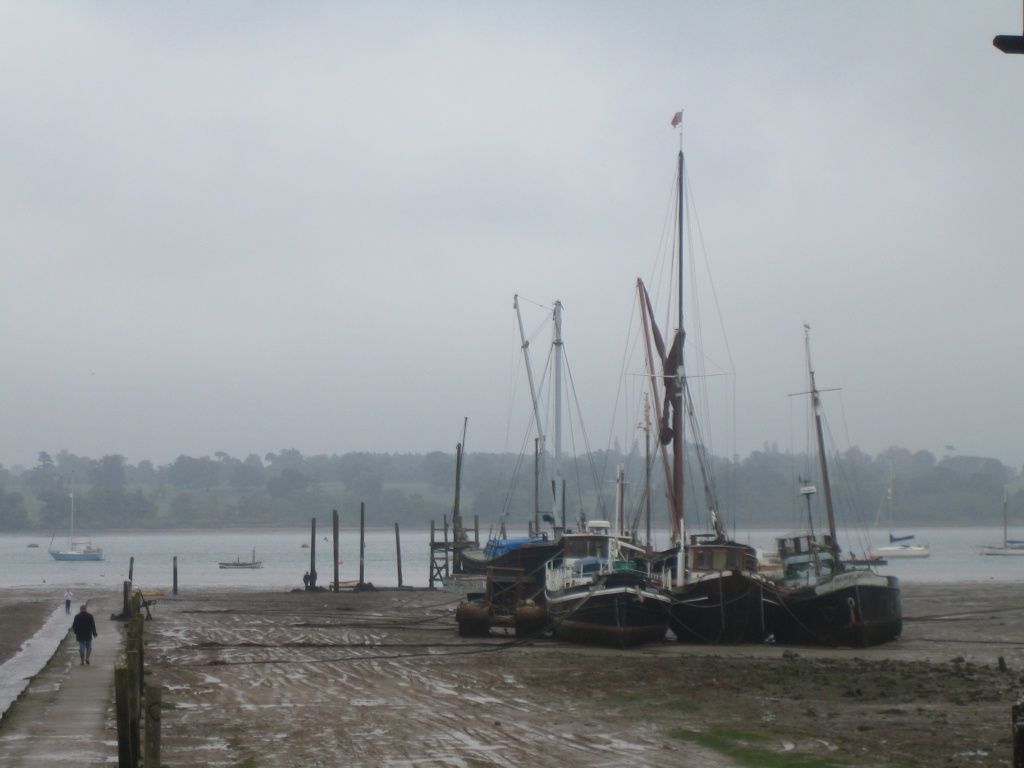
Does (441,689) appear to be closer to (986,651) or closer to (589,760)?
(589,760)

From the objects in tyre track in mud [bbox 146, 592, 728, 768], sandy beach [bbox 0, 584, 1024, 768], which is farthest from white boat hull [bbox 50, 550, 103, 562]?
sandy beach [bbox 0, 584, 1024, 768]

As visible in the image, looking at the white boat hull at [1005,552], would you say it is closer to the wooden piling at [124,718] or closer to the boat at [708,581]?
the boat at [708,581]

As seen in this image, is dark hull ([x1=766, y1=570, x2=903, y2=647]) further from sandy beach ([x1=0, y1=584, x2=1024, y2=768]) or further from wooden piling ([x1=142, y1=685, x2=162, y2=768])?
wooden piling ([x1=142, y1=685, x2=162, y2=768])

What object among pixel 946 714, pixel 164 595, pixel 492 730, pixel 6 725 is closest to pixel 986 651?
pixel 946 714

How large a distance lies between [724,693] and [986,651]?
509 inches

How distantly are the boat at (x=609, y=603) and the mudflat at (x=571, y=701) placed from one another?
584 mm

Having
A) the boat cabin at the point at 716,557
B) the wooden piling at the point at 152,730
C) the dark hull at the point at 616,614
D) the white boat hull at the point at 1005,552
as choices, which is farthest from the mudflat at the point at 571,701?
the white boat hull at the point at 1005,552

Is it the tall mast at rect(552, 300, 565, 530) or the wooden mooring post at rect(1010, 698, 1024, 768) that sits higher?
the tall mast at rect(552, 300, 565, 530)

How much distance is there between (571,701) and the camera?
23250 mm

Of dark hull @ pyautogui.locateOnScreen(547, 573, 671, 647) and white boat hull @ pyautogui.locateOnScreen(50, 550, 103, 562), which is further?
white boat hull @ pyautogui.locateOnScreen(50, 550, 103, 562)

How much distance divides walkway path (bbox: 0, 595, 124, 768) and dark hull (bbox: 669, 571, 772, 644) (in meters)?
15.8

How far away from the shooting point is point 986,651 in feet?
110

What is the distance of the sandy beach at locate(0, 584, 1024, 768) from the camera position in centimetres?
1784

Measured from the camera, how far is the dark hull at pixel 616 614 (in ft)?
113
